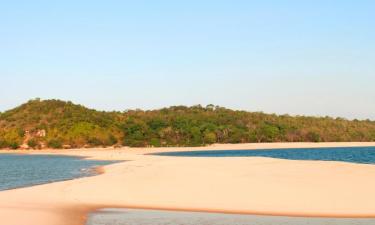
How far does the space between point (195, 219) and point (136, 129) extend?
142064 mm

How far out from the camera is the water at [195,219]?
21.6 m

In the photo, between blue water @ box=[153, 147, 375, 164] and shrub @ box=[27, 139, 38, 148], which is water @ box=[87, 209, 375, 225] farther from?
shrub @ box=[27, 139, 38, 148]

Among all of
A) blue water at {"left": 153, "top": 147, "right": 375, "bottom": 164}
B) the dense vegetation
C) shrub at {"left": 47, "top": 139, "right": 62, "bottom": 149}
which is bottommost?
blue water at {"left": 153, "top": 147, "right": 375, "bottom": 164}

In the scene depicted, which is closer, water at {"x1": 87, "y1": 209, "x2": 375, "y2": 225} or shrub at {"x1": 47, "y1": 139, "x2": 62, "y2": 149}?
water at {"x1": 87, "y1": 209, "x2": 375, "y2": 225}

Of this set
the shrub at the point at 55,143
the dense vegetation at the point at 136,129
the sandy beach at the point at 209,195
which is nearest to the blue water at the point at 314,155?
the sandy beach at the point at 209,195

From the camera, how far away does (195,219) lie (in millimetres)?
22656

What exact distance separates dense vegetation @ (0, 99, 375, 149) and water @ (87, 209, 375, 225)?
4828 inches

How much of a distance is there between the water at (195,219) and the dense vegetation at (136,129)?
402 feet

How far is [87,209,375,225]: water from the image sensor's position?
21.6 m

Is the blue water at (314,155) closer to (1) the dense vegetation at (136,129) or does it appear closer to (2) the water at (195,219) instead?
(1) the dense vegetation at (136,129)

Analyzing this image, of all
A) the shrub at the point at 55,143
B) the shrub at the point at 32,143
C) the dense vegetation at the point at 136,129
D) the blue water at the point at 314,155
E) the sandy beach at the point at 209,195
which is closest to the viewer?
the sandy beach at the point at 209,195

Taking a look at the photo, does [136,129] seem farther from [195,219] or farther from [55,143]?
[195,219]

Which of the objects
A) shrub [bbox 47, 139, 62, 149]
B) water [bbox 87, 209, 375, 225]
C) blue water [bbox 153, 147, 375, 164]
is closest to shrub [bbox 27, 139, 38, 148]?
shrub [bbox 47, 139, 62, 149]

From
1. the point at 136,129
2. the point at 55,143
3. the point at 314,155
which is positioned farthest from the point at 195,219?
the point at 136,129
